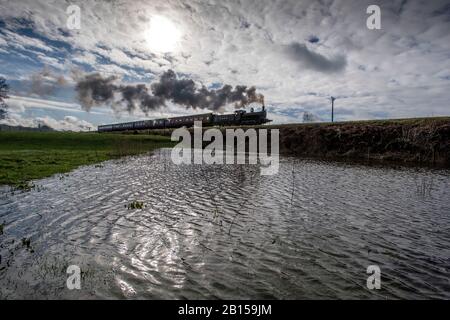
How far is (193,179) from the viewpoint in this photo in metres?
18.1

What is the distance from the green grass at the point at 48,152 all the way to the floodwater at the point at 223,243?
587 centimetres

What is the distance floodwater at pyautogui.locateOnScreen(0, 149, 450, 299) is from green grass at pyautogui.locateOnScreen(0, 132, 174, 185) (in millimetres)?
5874

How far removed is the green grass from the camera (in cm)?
1809

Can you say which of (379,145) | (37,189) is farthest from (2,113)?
(379,145)

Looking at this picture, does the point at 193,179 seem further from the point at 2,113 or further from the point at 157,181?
the point at 2,113

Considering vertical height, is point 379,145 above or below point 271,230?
above

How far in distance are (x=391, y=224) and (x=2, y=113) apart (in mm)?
131218

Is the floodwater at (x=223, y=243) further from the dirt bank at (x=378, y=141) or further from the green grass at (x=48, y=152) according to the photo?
the dirt bank at (x=378, y=141)

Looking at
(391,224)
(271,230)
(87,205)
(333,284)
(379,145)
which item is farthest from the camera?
(379,145)

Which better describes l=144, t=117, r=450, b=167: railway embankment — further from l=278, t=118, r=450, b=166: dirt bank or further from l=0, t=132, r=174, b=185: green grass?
l=0, t=132, r=174, b=185: green grass

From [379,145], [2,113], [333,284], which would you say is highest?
[2,113]

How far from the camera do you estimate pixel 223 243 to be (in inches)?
297

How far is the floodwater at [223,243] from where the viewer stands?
5.34m

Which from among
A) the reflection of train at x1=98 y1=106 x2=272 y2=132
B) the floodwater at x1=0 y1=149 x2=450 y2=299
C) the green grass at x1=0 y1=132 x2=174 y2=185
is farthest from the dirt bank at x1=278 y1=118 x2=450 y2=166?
the green grass at x1=0 y1=132 x2=174 y2=185
